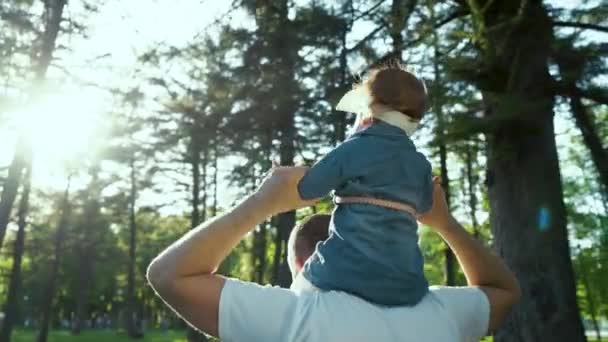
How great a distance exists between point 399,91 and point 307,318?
0.49 metres

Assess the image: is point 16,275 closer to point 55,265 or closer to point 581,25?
point 55,265

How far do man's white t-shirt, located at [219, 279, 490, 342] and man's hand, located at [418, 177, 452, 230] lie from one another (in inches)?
12.8

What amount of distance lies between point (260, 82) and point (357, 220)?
602cm

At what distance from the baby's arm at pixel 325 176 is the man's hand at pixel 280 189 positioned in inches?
0.5

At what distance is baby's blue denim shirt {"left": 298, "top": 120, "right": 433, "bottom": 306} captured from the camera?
4.37ft

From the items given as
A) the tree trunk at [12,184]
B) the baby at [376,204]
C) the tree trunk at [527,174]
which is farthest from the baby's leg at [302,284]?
the tree trunk at [12,184]

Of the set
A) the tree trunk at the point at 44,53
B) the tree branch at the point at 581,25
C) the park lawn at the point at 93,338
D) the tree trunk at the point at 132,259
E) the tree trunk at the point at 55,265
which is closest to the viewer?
the tree branch at the point at 581,25

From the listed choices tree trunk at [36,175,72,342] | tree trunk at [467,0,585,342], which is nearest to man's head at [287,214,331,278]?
tree trunk at [467,0,585,342]

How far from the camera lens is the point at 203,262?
1298 mm

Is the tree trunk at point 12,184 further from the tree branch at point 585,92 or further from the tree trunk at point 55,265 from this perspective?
the tree branch at point 585,92

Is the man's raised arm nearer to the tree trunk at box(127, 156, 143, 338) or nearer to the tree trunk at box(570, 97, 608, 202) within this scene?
the tree trunk at box(570, 97, 608, 202)

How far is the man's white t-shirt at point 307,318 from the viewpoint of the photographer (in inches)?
49.9

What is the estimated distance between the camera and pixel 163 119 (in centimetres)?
962

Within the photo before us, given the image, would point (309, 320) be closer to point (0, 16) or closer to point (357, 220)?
point (357, 220)
